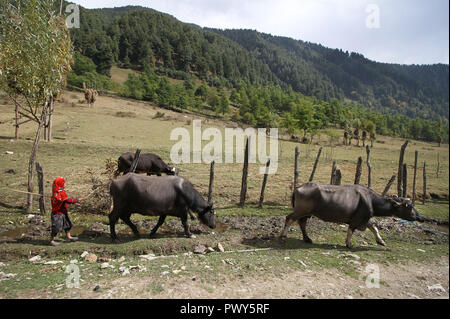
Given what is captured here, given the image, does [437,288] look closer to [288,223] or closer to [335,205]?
[335,205]

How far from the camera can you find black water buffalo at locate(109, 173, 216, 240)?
→ 24.7ft

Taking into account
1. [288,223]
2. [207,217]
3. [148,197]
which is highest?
[148,197]

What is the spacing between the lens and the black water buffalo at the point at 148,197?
754 centimetres

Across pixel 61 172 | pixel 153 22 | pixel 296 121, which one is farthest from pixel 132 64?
pixel 61 172

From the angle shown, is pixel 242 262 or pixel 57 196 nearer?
pixel 242 262

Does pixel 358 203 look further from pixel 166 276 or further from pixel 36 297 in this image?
pixel 36 297

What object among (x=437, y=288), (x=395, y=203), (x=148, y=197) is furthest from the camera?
(x=395, y=203)

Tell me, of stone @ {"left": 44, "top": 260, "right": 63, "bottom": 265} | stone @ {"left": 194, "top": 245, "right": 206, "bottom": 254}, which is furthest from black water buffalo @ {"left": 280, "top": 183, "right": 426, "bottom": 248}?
stone @ {"left": 44, "top": 260, "right": 63, "bottom": 265}

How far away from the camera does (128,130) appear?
100 feet

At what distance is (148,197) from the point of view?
7555 mm

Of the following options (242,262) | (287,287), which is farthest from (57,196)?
(287,287)

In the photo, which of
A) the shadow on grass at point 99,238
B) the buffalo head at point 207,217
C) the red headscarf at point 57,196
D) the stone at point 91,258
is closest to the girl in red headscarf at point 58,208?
the red headscarf at point 57,196

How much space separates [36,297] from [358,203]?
7.76 m

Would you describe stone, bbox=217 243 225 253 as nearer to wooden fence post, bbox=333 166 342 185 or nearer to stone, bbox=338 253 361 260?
stone, bbox=338 253 361 260
